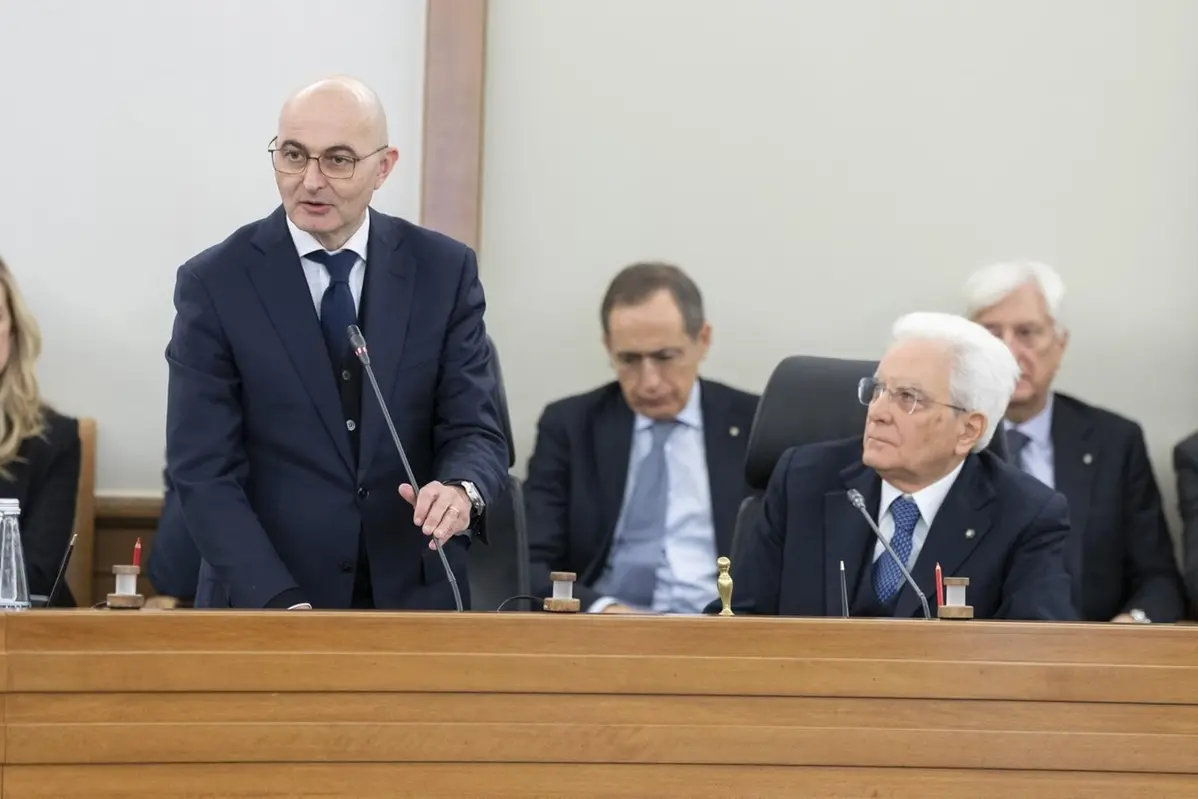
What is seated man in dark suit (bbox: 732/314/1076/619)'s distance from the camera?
272 centimetres

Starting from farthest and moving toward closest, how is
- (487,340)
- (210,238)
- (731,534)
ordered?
(210,238) → (731,534) → (487,340)

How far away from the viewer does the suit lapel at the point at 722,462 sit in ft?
12.1

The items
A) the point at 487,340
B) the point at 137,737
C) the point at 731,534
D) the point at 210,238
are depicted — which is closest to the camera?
the point at 137,737

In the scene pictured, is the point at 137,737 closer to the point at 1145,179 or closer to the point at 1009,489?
the point at 1009,489

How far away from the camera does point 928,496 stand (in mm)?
2809

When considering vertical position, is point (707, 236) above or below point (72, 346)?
above

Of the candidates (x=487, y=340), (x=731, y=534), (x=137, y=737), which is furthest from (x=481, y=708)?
(x=731, y=534)

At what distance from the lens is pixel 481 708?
6.32 ft

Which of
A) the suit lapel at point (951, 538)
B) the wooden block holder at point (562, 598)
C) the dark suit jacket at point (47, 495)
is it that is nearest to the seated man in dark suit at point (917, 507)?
the suit lapel at point (951, 538)

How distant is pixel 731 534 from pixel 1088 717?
1752 mm

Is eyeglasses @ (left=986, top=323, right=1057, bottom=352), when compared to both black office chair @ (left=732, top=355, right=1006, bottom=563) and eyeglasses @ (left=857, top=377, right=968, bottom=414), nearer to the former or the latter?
black office chair @ (left=732, top=355, right=1006, bottom=563)

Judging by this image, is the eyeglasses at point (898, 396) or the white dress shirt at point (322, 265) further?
the eyeglasses at point (898, 396)

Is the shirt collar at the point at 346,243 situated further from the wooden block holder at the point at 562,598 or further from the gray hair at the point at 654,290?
the gray hair at the point at 654,290

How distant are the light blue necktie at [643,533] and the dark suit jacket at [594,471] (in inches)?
1.3
